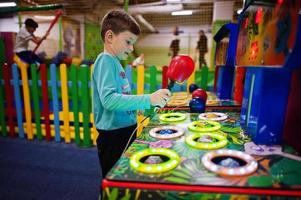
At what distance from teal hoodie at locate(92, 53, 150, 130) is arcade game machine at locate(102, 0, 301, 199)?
14 centimetres

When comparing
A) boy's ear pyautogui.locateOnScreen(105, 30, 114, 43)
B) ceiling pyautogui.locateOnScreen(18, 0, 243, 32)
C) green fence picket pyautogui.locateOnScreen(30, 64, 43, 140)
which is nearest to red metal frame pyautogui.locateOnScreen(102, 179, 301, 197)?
boy's ear pyautogui.locateOnScreen(105, 30, 114, 43)

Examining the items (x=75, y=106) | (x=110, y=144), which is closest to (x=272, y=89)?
(x=110, y=144)

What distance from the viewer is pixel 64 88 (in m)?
2.93

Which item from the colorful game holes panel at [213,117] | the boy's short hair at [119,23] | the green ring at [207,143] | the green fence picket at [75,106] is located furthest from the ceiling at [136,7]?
the green ring at [207,143]

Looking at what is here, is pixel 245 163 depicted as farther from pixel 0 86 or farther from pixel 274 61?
pixel 0 86

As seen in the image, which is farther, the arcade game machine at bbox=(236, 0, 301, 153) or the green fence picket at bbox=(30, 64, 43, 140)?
the green fence picket at bbox=(30, 64, 43, 140)

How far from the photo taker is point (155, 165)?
1.91 feet

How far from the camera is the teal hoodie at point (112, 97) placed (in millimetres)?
978

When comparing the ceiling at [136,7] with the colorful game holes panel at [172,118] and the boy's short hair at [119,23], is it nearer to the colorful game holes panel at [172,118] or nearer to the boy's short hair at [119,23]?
the boy's short hair at [119,23]

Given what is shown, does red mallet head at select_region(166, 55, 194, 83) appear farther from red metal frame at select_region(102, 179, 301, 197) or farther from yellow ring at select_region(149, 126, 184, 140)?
red metal frame at select_region(102, 179, 301, 197)

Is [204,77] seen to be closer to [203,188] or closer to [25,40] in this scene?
[203,188]

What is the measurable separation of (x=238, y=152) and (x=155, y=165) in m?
0.26

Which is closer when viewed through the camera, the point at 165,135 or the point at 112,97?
the point at 165,135

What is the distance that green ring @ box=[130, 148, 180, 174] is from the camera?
564 millimetres
